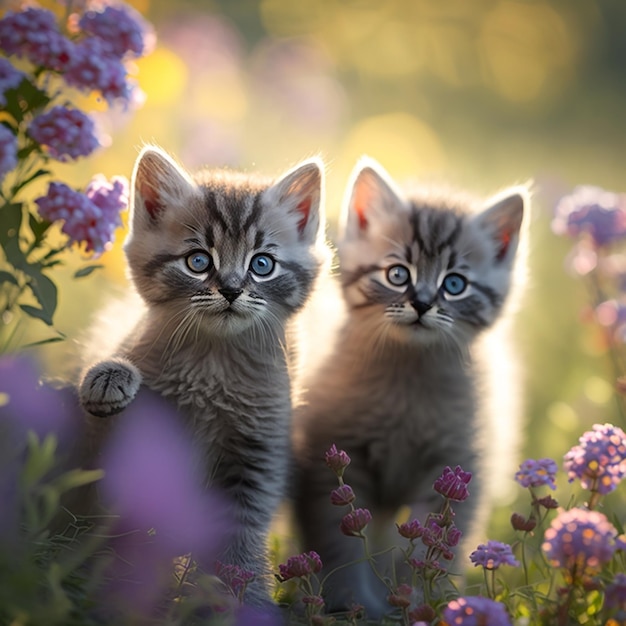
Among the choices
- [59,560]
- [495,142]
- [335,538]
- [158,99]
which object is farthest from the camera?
[495,142]

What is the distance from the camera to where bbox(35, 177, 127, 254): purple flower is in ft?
6.43

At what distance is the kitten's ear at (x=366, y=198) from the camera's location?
93.4 inches

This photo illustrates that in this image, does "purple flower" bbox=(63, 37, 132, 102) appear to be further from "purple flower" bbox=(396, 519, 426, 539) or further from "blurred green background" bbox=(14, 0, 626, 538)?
"purple flower" bbox=(396, 519, 426, 539)

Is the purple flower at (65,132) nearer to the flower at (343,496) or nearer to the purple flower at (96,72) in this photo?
the purple flower at (96,72)

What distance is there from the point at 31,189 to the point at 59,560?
252cm

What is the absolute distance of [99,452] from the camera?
6.25 feet

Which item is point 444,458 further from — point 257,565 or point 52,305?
point 52,305

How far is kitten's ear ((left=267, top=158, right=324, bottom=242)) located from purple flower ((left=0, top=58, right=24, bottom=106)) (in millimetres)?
598

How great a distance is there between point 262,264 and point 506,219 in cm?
79

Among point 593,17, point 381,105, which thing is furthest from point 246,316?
point 593,17

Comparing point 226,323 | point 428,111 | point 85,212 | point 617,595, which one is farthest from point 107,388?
point 428,111

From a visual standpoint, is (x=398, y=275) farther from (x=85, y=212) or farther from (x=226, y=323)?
(x=85, y=212)

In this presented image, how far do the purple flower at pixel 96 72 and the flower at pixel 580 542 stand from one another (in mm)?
1323

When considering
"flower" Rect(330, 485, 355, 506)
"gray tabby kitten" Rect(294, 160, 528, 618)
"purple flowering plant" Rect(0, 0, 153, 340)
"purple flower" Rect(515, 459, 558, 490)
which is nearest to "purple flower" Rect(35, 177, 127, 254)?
"purple flowering plant" Rect(0, 0, 153, 340)
